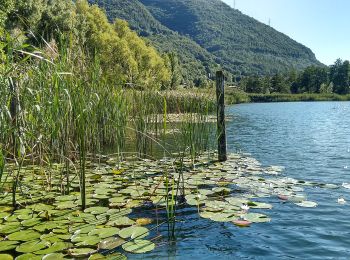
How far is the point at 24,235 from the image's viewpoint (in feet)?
12.6

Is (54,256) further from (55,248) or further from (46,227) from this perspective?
(46,227)

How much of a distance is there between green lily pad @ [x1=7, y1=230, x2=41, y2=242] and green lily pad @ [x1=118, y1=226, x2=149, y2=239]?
897 mm

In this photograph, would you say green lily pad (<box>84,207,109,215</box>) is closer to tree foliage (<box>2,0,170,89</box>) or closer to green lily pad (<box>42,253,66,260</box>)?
green lily pad (<box>42,253,66,260</box>)

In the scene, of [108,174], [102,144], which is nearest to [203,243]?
[108,174]

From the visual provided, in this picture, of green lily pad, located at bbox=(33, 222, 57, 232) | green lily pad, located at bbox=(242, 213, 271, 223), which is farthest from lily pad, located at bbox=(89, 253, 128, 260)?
green lily pad, located at bbox=(242, 213, 271, 223)

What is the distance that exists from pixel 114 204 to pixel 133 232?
1.09m

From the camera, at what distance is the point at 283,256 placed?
3738 millimetres

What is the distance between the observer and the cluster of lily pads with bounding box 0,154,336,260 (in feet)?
11.9

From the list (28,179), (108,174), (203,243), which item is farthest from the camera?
(108,174)

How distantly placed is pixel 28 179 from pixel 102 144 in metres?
3.54

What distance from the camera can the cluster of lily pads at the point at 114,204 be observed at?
3631mm

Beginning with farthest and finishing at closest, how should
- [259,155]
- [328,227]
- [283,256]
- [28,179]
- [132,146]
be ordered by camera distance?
[132,146] < [259,155] < [28,179] < [328,227] < [283,256]

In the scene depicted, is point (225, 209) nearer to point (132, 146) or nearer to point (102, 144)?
point (102, 144)

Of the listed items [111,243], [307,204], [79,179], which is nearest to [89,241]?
[111,243]
